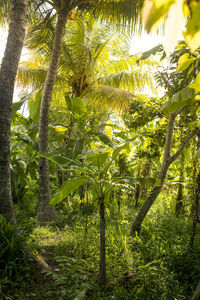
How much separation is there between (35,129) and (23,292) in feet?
12.6

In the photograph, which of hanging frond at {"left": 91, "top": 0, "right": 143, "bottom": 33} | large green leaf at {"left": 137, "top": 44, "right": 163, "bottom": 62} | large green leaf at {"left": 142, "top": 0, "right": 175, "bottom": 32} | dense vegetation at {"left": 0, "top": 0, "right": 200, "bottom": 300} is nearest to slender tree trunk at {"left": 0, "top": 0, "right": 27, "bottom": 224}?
dense vegetation at {"left": 0, "top": 0, "right": 200, "bottom": 300}

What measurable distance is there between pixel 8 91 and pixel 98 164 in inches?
63.5

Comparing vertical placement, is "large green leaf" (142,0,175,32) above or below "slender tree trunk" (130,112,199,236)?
above

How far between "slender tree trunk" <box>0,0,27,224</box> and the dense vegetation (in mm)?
13

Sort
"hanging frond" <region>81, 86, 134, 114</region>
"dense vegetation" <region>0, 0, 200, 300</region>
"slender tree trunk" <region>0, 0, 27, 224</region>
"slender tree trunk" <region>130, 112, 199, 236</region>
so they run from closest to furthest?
"dense vegetation" <region>0, 0, 200, 300</region> < "slender tree trunk" <region>0, 0, 27, 224</region> < "slender tree trunk" <region>130, 112, 199, 236</region> < "hanging frond" <region>81, 86, 134, 114</region>

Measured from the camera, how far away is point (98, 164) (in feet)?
9.12

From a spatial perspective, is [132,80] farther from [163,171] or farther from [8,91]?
[8,91]

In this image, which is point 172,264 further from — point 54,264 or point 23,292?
point 23,292

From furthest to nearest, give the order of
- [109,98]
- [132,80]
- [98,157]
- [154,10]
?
[132,80]
[109,98]
[98,157]
[154,10]

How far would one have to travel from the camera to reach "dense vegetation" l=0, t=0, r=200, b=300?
2508mm

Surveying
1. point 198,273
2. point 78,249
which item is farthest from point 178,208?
point 78,249

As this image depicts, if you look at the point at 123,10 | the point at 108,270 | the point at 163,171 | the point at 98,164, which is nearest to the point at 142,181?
the point at 98,164

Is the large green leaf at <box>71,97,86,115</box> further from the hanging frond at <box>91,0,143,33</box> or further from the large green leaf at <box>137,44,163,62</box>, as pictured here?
the hanging frond at <box>91,0,143,33</box>

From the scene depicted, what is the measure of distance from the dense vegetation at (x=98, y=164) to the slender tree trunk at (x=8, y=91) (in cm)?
1
